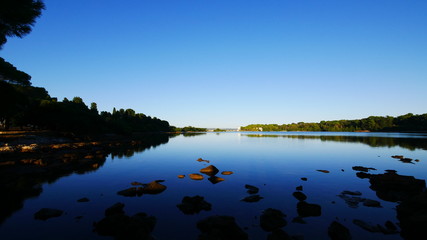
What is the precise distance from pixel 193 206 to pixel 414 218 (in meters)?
17.6

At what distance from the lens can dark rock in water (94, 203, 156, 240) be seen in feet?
45.8

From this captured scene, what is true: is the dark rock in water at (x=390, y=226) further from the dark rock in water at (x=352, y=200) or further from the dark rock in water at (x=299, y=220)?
the dark rock in water at (x=299, y=220)

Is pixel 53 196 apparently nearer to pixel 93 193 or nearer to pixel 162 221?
pixel 93 193

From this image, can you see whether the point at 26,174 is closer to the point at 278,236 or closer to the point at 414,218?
the point at 278,236

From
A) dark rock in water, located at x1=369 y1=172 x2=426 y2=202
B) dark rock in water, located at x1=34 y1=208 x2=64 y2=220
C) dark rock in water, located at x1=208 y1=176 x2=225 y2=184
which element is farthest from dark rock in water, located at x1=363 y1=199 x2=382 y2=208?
dark rock in water, located at x1=34 y1=208 x2=64 y2=220

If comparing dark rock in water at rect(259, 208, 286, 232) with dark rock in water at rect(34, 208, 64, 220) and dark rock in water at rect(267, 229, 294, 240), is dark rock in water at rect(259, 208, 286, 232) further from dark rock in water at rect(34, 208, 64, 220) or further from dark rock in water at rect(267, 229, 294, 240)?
dark rock in water at rect(34, 208, 64, 220)

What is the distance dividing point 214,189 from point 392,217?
17.8 meters

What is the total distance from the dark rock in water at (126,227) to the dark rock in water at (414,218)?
724 inches

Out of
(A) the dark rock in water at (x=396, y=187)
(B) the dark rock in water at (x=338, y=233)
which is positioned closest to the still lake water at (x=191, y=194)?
(B) the dark rock in water at (x=338, y=233)

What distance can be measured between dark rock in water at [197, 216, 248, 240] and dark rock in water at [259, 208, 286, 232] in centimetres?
231

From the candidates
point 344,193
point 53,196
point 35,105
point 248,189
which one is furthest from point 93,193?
point 35,105

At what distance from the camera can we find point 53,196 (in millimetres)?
23906

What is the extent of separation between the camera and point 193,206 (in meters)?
20.2

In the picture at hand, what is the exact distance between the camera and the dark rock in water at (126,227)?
14.0 m
